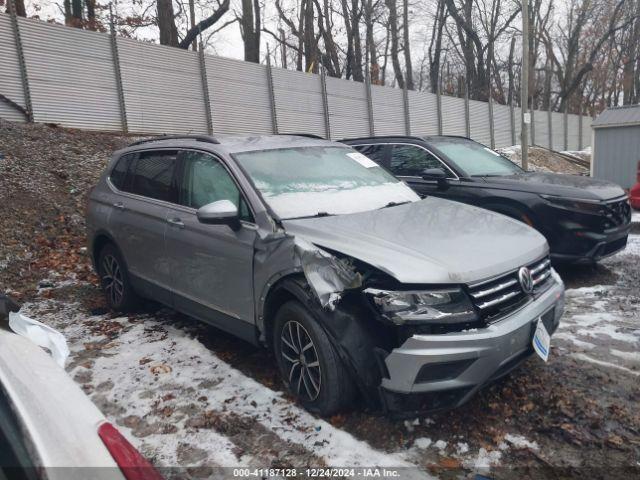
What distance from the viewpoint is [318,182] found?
3791 millimetres

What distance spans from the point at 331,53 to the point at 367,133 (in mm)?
11501

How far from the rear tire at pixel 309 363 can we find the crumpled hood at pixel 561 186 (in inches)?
146

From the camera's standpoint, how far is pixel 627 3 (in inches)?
1205

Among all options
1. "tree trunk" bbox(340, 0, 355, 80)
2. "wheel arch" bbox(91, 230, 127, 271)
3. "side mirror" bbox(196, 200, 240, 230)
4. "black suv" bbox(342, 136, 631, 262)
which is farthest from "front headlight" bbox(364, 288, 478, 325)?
"tree trunk" bbox(340, 0, 355, 80)

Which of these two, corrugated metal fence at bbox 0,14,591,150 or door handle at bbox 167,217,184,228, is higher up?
corrugated metal fence at bbox 0,14,591,150

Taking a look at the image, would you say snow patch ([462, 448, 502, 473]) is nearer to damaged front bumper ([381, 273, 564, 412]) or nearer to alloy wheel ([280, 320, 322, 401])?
damaged front bumper ([381, 273, 564, 412])

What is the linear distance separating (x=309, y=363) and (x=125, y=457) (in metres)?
1.78

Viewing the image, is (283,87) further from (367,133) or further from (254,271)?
(254,271)

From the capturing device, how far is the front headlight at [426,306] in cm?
262

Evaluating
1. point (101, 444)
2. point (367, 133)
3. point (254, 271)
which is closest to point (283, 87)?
point (367, 133)

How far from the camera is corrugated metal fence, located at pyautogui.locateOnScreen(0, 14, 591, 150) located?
10625 millimetres

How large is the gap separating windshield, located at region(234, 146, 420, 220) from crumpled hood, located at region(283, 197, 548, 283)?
0.17 m

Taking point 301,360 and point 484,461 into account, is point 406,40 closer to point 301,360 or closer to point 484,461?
point 301,360

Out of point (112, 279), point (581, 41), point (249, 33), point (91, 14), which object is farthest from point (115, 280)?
point (581, 41)
